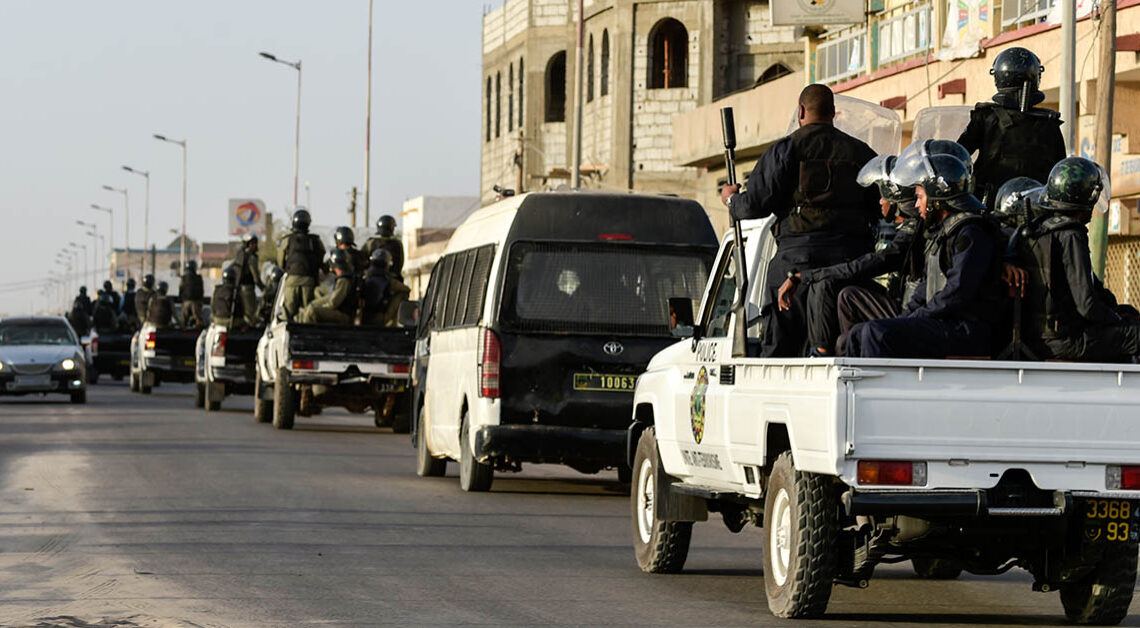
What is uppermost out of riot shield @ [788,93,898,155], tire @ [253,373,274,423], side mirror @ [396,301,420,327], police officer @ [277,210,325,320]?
riot shield @ [788,93,898,155]

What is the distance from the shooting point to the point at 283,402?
28516 millimetres

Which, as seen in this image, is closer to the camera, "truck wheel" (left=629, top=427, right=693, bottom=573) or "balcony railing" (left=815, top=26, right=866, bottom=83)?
"truck wheel" (left=629, top=427, right=693, bottom=573)

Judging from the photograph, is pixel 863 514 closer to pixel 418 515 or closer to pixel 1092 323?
pixel 1092 323

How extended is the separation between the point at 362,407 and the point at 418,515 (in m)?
13.1

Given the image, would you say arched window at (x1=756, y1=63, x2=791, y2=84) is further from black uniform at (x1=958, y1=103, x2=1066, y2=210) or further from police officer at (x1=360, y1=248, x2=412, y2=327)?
black uniform at (x1=958, y1=103, x2=1066, y2=210)

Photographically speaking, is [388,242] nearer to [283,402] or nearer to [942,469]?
[283,402]

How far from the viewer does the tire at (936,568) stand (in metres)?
10.9

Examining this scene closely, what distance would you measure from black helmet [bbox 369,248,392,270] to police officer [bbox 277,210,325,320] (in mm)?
1074

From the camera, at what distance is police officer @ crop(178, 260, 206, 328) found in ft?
142

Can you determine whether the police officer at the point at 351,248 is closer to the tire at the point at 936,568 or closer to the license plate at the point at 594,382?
the license plate at the point at 594,382

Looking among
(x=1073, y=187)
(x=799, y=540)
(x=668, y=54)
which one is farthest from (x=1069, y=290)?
(x=668, y=54)

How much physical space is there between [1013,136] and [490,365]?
6.01 metres

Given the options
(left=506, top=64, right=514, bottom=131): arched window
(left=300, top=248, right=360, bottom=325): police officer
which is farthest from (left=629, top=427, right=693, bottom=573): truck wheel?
(left=506, top=64, right=514, bottom=131): arched window

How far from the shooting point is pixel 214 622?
31.6ft
